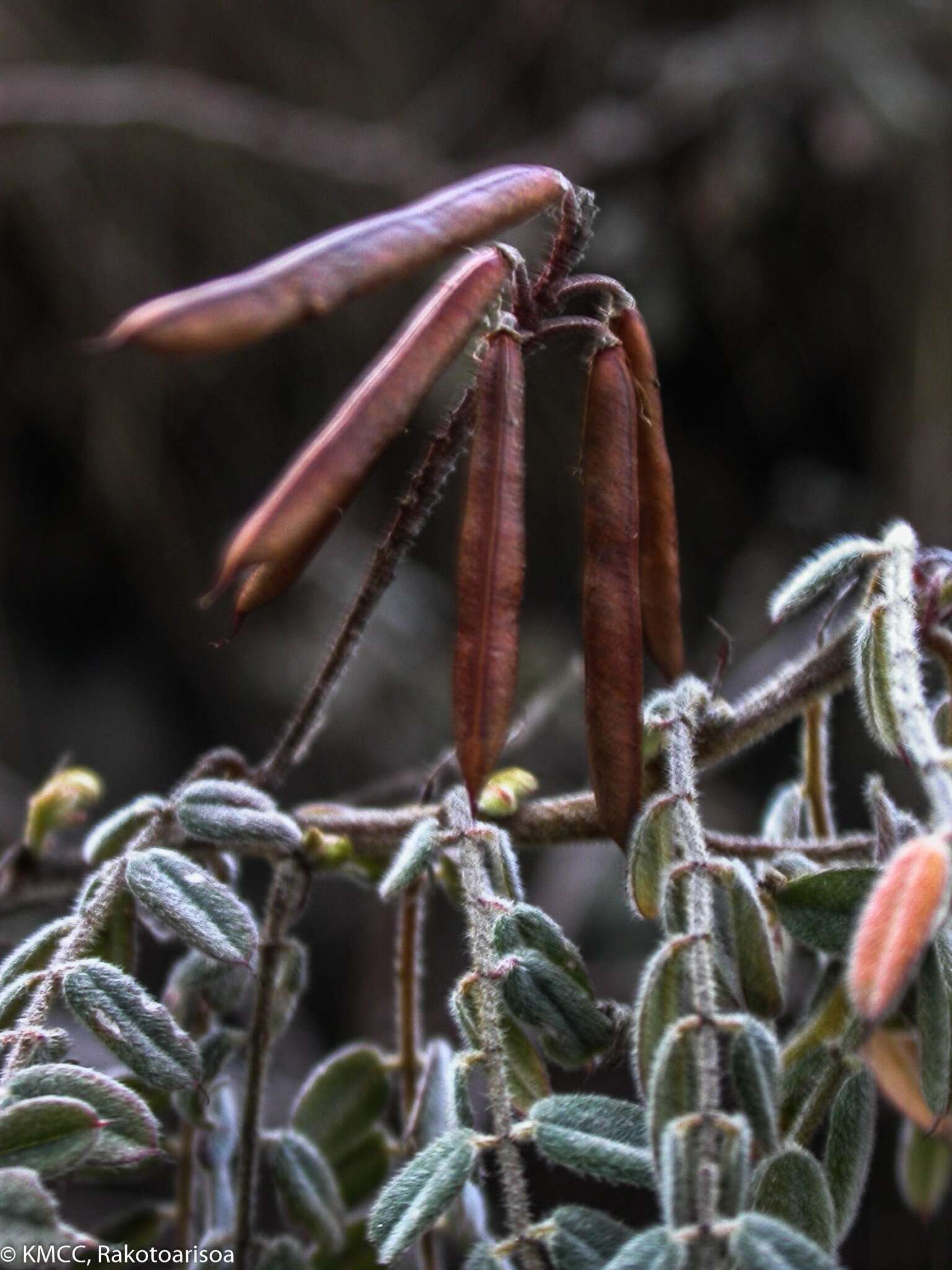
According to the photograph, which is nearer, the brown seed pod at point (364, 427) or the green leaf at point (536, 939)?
the brown seed pod at point (364, 427)

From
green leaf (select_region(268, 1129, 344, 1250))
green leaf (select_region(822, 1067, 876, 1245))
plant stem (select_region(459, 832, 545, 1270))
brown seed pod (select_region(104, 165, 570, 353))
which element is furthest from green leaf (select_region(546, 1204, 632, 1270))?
brown seed pod (select_region(104, 165, 570, 353))

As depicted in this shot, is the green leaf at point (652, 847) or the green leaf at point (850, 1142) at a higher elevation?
the green leaf at point (652, 847)

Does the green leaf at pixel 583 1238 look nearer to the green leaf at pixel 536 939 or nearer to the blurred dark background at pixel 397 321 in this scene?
the green leaf at pixel 536 939

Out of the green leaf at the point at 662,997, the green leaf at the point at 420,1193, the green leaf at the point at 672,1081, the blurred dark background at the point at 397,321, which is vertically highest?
the blurred dark background at the point at 397,321

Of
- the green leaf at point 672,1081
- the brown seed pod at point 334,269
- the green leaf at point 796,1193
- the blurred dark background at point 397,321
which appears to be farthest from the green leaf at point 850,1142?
the blurred dark background at point 397,321

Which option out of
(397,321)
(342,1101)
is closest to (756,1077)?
(342,1101)

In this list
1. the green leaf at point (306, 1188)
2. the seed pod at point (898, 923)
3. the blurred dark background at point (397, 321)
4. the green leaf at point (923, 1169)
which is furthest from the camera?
the blurred dark background at point (397, 321)

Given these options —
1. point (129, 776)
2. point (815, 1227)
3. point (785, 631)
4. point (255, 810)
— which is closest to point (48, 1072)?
point (255, 810)

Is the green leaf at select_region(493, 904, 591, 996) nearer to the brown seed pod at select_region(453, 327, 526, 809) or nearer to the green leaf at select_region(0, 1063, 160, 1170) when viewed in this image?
the brown seed pod at select_region(453, 327, 526, 809)
